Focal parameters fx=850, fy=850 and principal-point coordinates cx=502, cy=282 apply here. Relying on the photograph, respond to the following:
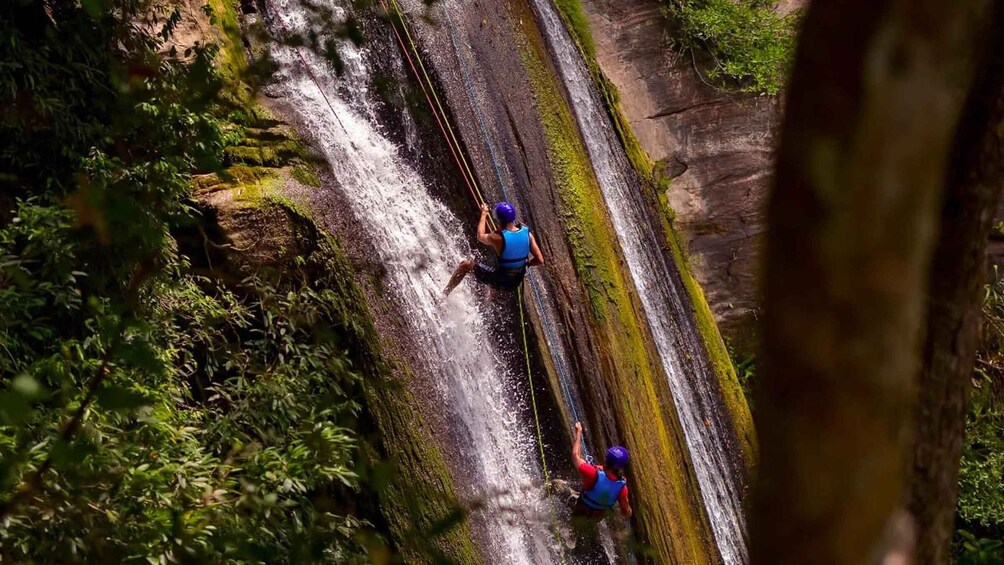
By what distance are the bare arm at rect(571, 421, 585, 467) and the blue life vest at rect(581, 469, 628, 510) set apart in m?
0.30

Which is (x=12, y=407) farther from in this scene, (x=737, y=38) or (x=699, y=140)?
(x=737, y=38)

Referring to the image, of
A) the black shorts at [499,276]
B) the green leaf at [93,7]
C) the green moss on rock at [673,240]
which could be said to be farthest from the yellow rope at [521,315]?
the green leaf at [93,7]

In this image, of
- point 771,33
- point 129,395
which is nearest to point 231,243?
point 129,395

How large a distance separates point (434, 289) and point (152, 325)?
3423 mm

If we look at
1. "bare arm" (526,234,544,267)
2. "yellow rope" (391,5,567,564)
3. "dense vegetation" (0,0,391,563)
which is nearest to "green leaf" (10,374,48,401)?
"dense vegetation" (0,0,391,563)

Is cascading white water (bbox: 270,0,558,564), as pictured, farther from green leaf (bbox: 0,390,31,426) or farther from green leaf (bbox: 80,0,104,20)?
green leaf (bbox: 0,390,31,426)

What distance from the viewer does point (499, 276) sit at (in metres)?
6.35

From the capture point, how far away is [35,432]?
11.1 feet

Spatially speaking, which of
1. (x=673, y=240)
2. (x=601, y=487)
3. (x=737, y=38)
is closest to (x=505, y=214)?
(x=601, y=487)

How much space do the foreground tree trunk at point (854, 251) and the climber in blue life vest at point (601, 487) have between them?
16.3 feet

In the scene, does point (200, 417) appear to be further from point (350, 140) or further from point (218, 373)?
point (350, 140)

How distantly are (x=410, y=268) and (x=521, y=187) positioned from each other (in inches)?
64.3

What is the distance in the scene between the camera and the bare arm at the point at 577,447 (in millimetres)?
6226

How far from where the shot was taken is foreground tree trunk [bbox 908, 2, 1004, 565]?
1398mm
